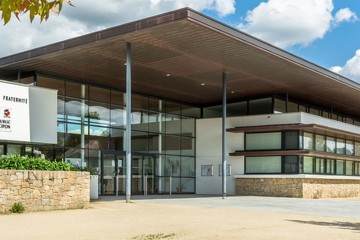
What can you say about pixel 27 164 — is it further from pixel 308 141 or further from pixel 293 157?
pixel 308 141

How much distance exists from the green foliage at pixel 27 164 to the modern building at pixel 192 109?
14.6 feet

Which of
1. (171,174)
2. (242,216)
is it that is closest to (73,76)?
(171,174)

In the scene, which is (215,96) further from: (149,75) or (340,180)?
(340,180)

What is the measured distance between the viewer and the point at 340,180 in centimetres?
3531

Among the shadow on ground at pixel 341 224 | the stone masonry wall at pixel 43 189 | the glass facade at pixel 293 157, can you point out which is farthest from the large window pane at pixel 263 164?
the shadow on ground at pixel 341 224

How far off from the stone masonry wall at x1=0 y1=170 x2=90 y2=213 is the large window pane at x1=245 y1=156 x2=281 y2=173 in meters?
15.8

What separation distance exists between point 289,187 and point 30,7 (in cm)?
2866

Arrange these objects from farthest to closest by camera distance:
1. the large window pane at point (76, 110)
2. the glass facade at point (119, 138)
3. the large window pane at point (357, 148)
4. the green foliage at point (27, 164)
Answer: the large window pane at point (357, 148), the large window pane at point (76, 110), the glass facade at point (119, 138), the green foliage at point (27, 164)

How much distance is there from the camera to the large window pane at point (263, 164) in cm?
3137

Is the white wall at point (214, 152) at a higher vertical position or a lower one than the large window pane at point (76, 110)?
lower

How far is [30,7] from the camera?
3.39 m

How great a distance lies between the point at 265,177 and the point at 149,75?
391 inches

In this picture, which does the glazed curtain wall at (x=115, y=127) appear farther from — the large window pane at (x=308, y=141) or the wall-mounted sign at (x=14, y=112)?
the large window pane at (x=308, y=141)

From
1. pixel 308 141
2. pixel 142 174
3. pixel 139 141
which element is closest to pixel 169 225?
pixel 142 174
